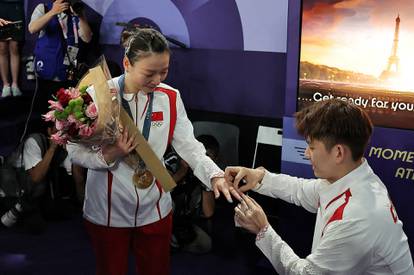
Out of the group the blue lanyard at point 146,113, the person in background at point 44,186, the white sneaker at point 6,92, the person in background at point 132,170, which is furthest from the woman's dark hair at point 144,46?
the white sneaker at point 6,92

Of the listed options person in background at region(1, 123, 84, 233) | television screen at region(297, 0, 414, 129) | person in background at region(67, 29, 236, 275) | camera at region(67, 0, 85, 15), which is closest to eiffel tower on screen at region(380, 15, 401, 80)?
television screen at region(297, 0, 414, 129)

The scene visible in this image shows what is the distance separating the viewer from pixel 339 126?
1630 mm

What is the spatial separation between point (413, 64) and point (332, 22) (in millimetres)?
537

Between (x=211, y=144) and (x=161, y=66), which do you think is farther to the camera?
(x=211, y=144)

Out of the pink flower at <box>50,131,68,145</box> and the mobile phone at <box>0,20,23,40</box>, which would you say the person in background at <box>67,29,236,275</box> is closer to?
the pink flower at <box>50,131,68,145</box>

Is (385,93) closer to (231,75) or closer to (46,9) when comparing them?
(231,75)

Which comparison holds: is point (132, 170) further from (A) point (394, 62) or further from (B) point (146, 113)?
(A) point (394, 62)

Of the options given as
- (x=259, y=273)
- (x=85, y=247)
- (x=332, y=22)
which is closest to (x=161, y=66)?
(x=332, y=22)

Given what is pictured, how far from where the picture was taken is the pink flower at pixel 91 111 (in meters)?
1.89

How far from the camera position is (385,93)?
9.52 feet

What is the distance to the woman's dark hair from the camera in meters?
2.07

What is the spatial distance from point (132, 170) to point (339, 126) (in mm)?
953

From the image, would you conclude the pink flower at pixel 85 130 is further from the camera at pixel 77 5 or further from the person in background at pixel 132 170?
the camera at pixel 77 5

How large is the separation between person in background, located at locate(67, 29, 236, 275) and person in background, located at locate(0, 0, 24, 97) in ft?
10.4
